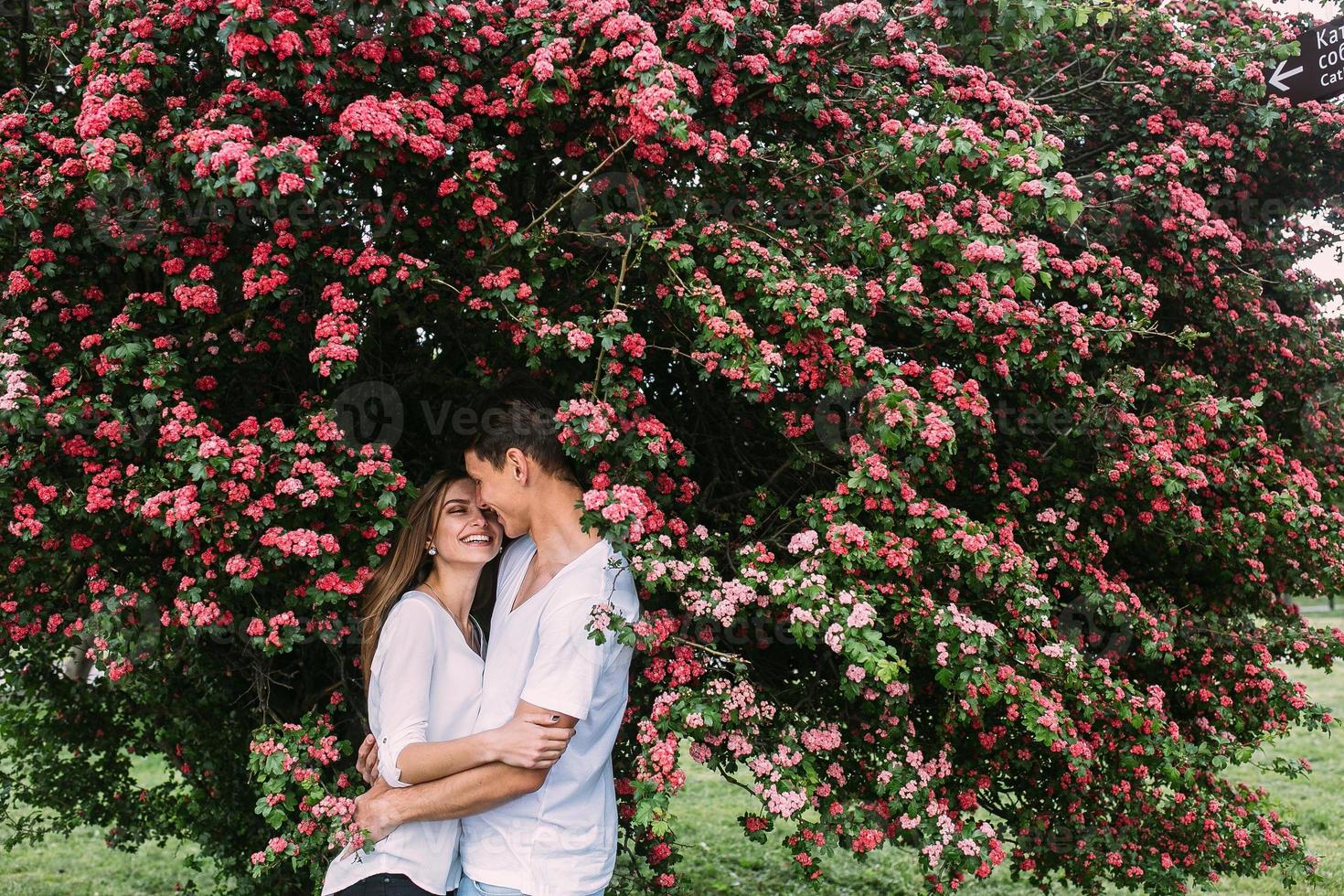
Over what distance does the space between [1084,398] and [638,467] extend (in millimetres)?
2016

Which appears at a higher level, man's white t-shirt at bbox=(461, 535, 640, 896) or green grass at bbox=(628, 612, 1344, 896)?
man's white t-shirt at bbox=(461, 535, 640, 896)

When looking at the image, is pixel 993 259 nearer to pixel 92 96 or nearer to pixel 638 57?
pixel 638 57

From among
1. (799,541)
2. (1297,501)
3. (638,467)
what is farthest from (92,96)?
(1297,501)

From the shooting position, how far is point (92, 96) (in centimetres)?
311

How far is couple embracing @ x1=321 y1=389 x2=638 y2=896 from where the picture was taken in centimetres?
260

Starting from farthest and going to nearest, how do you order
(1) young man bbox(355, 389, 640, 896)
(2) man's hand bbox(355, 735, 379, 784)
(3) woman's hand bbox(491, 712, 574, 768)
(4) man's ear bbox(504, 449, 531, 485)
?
(2) man's hand bbox(355, 735, 379, 784) → (4) man's ear bbox(504, 449, 531, 485) → (1) young man bbox(355, 389, 640, 896) → (3) woman's hand bbox(491, 712, 574, 768)

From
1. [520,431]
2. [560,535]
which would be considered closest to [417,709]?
[560,535]

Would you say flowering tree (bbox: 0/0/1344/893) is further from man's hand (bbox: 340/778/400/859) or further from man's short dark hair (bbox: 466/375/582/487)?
man's hand (bbox: 340/778/400/859)

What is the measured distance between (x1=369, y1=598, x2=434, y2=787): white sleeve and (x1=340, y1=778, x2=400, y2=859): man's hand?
0.05 metres

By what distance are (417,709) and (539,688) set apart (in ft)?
1.30

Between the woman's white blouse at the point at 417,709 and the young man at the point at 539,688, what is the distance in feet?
0.21

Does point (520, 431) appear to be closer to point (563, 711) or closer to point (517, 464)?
point (517, 464)

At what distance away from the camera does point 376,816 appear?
2738 millimetres

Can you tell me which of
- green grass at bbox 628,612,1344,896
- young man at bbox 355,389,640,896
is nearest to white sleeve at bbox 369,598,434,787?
young man at bbox 355,389,640,896
